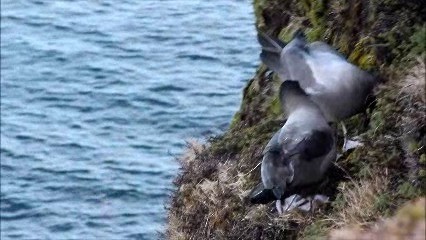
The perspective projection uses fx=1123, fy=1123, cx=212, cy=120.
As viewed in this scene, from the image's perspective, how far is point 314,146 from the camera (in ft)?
25.4

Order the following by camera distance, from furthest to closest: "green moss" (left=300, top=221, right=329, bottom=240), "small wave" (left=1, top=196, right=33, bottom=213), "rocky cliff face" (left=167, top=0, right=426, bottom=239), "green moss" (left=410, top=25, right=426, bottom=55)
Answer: "small wave" (left=1, top=196, right=33, bottom=213)
"green moss" (left=410, top=25, right=426, bottom=55)
"green moss" (left=300, top=221, right=329, bottom=240)
"rocky cliff face" (left=167, top=0, right=426, bottom=239)

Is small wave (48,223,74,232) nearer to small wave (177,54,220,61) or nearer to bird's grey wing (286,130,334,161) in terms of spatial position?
small wave (177,54,220,61)

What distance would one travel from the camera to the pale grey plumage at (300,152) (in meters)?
7.75

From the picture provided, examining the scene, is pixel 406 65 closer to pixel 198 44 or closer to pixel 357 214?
pixel 357 214

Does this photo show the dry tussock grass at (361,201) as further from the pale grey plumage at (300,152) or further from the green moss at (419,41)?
the green moss at (419,41)

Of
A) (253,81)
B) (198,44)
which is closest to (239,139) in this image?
(253,81)

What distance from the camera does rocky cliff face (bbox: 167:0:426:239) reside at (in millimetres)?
7090

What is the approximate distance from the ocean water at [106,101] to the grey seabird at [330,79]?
15077 mm

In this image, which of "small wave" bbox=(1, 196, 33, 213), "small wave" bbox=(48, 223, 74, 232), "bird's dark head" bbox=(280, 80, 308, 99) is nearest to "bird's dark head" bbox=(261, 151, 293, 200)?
"bird's dark head" bbox=(280, 80, 308, 99)

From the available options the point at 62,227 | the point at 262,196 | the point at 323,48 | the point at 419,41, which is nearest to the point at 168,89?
the point at 62,227

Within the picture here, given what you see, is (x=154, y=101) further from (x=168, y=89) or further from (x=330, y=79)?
(x=330, y=79)

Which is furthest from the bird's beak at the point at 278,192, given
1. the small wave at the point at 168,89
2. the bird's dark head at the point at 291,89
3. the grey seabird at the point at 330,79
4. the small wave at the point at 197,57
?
the small wave at the point at 197,57

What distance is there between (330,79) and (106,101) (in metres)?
23.2

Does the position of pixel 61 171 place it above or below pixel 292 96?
below
